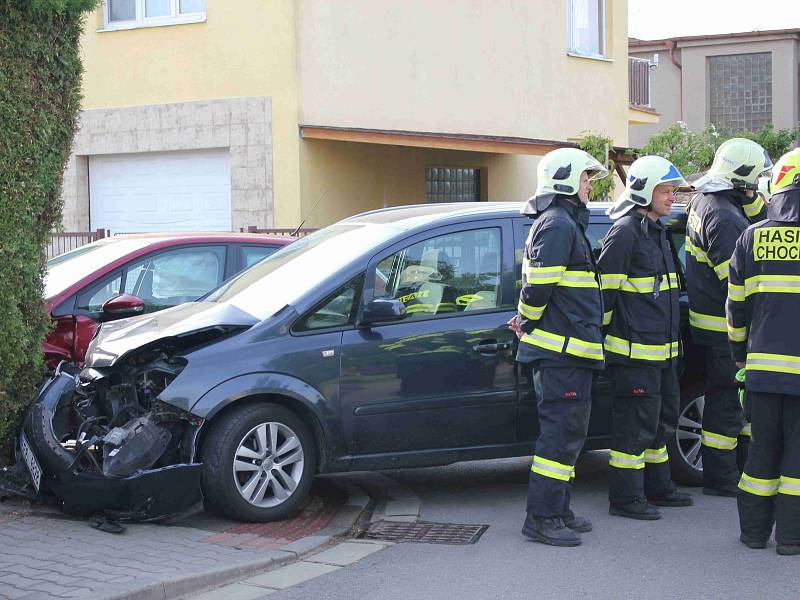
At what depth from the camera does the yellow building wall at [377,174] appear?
55.7 ft

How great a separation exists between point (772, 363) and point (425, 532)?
2.13m

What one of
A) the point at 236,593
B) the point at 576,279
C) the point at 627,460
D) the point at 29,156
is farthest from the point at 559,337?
the point at 29,156

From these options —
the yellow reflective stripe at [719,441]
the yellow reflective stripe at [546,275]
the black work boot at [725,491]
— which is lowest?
the black work boot at [725,491]

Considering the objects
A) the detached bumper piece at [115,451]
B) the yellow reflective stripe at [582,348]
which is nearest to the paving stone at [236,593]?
the detached bumper piece at [115,451]

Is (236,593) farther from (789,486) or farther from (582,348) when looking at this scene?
(789,486)

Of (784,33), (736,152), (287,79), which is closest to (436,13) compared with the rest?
(287,79)

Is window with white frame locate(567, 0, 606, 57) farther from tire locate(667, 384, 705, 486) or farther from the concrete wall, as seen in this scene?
tire locate(667, 384, 705, 486)

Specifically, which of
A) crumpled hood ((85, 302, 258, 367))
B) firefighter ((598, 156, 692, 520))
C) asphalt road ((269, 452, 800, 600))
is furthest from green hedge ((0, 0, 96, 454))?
firefighter ((598, 156, 692, 520))

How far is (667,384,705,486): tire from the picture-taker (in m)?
7.48

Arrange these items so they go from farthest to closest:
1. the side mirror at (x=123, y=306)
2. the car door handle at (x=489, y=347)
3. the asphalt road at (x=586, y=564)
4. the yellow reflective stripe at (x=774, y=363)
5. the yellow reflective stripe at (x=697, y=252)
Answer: the side mirror at (x=123, y=306) < the yellow reflective stripe at (x=697, y=252) < the car door handle at (x=489, y=347) < the yellow reflective stripe at (x=774, y=363) < the asphalt road at (x=586, y=564)

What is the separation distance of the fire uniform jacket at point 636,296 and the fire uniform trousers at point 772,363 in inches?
25.0

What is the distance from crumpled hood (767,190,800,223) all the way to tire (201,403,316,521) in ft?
9.30

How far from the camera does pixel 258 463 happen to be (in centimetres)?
649

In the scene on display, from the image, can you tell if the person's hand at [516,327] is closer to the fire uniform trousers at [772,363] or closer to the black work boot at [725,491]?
the fire uniform trousers at [772,363]
